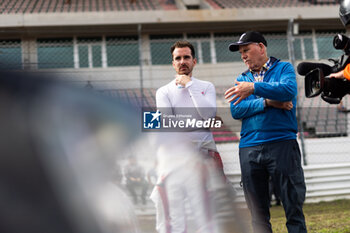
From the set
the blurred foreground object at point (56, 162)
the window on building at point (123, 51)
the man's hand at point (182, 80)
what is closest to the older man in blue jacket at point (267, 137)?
the man's hand at point (182, 80)

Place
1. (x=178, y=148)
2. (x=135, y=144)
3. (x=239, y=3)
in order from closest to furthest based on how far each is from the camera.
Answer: (x=135, y=144) → (x=178, y=148) → (x=239, y=3)

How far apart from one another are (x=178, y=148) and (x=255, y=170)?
4.33ft

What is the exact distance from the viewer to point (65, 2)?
15016 mm

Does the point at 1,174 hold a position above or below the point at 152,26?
below

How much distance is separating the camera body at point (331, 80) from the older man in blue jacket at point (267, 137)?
→ 0.14 metres

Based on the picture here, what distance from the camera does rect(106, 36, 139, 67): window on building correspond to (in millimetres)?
6711

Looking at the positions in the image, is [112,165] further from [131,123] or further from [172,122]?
[172,122]

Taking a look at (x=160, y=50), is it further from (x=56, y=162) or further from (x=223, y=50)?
(x=56, y=162)

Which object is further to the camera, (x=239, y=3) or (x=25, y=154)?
(x=239, y=3)

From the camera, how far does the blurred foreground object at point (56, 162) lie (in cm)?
108

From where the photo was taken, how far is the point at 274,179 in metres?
2.56

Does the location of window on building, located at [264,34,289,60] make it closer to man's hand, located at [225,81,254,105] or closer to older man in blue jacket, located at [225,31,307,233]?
older man in blue jacket, located at [225,31,307,233]

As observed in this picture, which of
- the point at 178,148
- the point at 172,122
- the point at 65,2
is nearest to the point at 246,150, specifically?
the point at 172,122

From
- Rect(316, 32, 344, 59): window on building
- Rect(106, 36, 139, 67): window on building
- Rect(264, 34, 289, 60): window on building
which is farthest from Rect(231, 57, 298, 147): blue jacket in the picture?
Rect(316, 32, 344, 59): window on building
